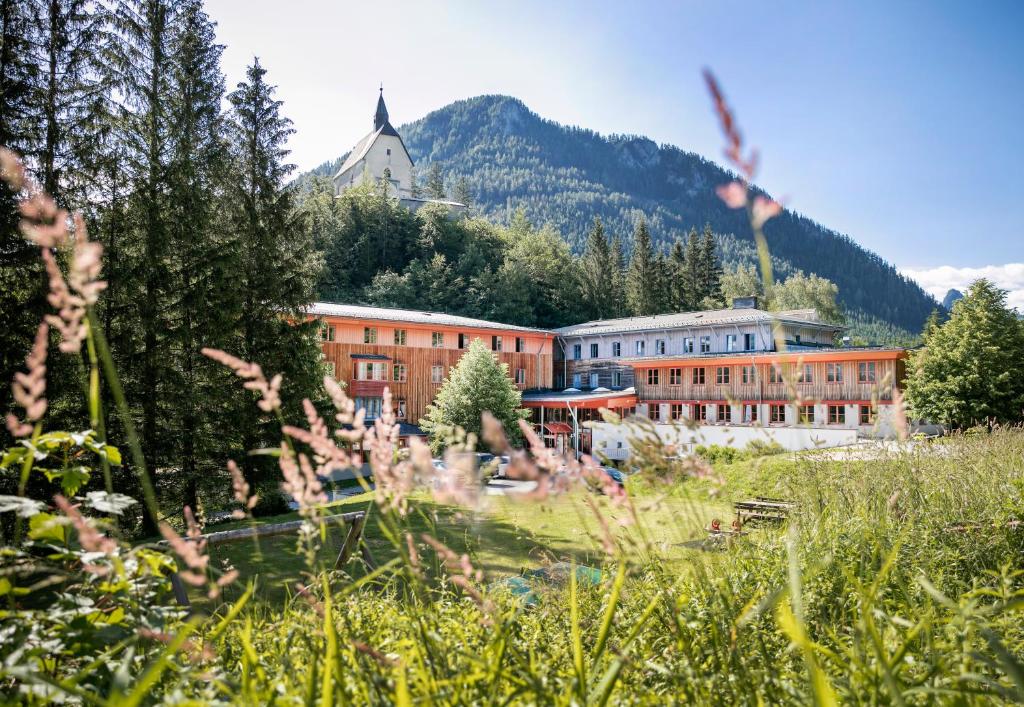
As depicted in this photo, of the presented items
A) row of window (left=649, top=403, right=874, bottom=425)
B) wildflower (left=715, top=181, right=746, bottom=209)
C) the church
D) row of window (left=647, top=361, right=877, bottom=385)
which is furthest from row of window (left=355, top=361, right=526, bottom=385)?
the church

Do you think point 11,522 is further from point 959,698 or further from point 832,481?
point 959,698

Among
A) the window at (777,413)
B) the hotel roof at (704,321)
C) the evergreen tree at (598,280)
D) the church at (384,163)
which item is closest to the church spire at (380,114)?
the church at (384,163)

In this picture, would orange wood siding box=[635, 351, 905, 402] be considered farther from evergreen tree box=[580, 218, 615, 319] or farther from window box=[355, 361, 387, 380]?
evergreen tree box=[580, 218, 615, 319]

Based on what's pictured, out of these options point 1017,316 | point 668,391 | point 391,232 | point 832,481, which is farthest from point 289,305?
point 391,232

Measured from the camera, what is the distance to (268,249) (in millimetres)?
18312

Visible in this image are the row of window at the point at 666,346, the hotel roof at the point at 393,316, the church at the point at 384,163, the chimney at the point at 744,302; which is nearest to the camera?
the hotel roof at the point at 393,316

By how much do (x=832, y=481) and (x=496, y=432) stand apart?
4.72 metres

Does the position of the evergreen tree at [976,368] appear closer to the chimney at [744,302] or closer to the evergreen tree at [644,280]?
the chimney at [744,302]

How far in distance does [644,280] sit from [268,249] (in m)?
47.4

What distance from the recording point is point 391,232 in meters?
60.7

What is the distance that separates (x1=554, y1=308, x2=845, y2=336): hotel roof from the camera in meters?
35.7

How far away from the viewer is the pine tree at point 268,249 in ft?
57.5

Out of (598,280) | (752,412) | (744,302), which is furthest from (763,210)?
(598,280)

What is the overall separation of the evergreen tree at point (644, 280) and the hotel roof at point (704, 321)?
16761 mm
